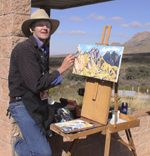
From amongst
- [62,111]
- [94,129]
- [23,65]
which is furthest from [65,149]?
[23,65]

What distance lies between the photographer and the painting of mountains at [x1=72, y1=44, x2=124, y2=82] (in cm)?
247

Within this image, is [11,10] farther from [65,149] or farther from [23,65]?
[65,149]

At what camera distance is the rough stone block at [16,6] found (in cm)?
288

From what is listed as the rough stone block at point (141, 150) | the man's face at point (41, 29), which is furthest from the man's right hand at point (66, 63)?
the rough stone block at point (141, 150)

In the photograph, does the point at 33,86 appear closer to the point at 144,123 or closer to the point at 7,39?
the point at 7,39

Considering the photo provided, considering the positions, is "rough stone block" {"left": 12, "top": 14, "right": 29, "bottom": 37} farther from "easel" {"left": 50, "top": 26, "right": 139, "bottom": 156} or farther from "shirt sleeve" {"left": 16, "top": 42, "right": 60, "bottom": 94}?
"easel" {"left": 50, "top": 26, "right": 139, "bottom": 156}

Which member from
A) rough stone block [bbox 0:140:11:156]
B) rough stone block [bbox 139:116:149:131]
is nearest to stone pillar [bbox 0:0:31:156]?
rough stone block [bbox 0:140:11:156]

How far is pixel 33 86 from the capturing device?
2.36m

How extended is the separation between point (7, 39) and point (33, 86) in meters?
0.89

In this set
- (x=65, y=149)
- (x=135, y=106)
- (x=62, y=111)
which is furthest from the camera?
(x=135, y=106)

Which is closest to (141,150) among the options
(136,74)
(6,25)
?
(6,25)

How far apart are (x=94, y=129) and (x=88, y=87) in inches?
21.1

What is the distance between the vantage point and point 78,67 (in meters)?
2.80

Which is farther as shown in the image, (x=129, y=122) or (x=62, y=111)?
(x=62, y=111)
